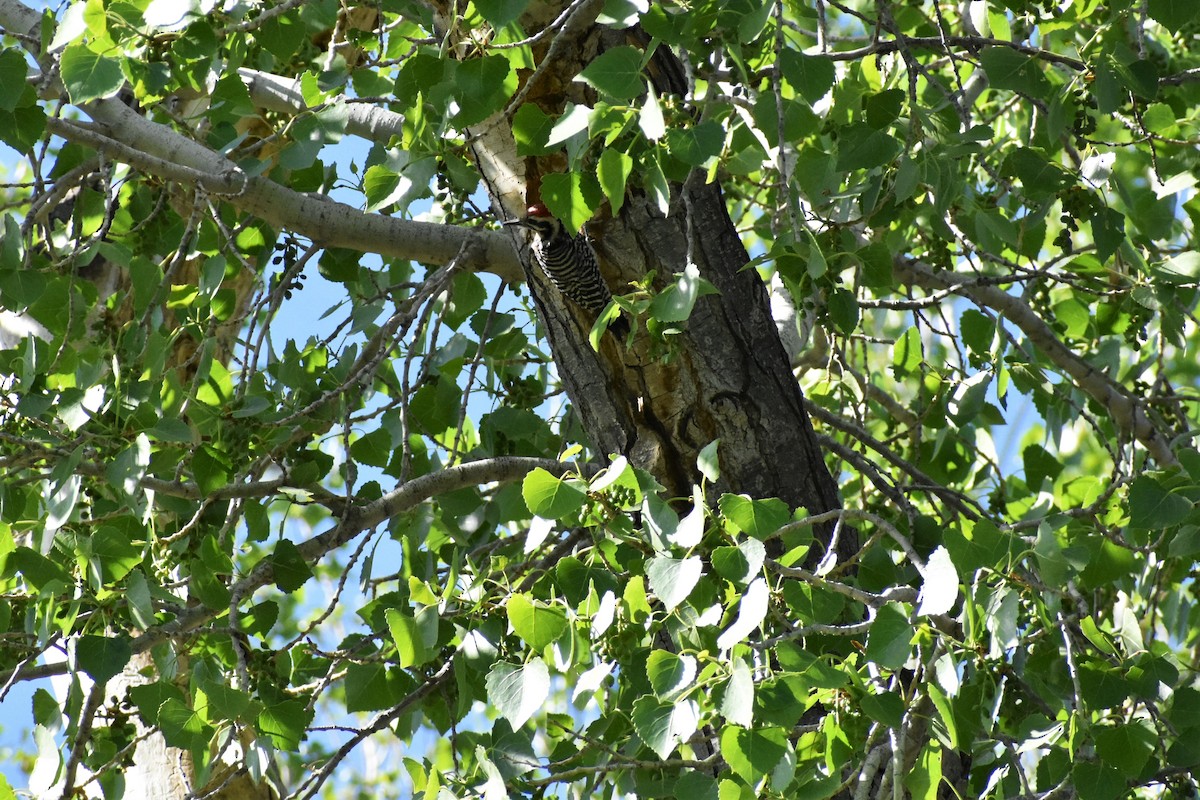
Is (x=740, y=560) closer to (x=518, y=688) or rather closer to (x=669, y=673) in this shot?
(x=669, y=673)

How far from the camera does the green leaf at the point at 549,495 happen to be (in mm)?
1211

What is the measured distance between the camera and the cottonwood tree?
3.94 feet

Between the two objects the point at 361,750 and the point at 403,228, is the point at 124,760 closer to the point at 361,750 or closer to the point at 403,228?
the point at 403,228

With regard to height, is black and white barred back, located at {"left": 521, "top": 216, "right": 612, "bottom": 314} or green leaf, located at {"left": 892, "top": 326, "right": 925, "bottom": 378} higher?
black and white barred back, located at {"left": 521, "top": 216, "right": 612, "bottom": 314}

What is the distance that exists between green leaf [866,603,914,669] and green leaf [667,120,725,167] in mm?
469

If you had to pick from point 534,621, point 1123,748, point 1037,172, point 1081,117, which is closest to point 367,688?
point 534,621

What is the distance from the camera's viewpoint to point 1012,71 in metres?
1.39

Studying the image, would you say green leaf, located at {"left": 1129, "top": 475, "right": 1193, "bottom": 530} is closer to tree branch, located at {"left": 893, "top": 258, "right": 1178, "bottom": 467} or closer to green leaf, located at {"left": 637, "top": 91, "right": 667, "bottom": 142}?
green leaf, located at {"left": 637, "top": 91, "right": 667, "bottom": 142}

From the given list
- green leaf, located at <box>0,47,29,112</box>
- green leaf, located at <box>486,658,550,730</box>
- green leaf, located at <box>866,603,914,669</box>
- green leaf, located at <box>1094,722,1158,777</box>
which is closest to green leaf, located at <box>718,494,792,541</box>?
green leaf, located at <box>866,603,914,669</box>

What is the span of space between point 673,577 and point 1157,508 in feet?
1.84

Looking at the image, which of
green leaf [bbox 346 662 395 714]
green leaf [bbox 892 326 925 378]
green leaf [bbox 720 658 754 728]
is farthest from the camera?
green leaf [bbox 892 326 925 378]

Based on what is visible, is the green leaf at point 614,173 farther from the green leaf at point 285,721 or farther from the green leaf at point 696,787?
the green leaf at point 285,721

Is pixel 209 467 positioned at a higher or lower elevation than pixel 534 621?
higher

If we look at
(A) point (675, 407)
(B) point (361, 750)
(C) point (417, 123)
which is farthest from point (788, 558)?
(B) point (361, 750)
